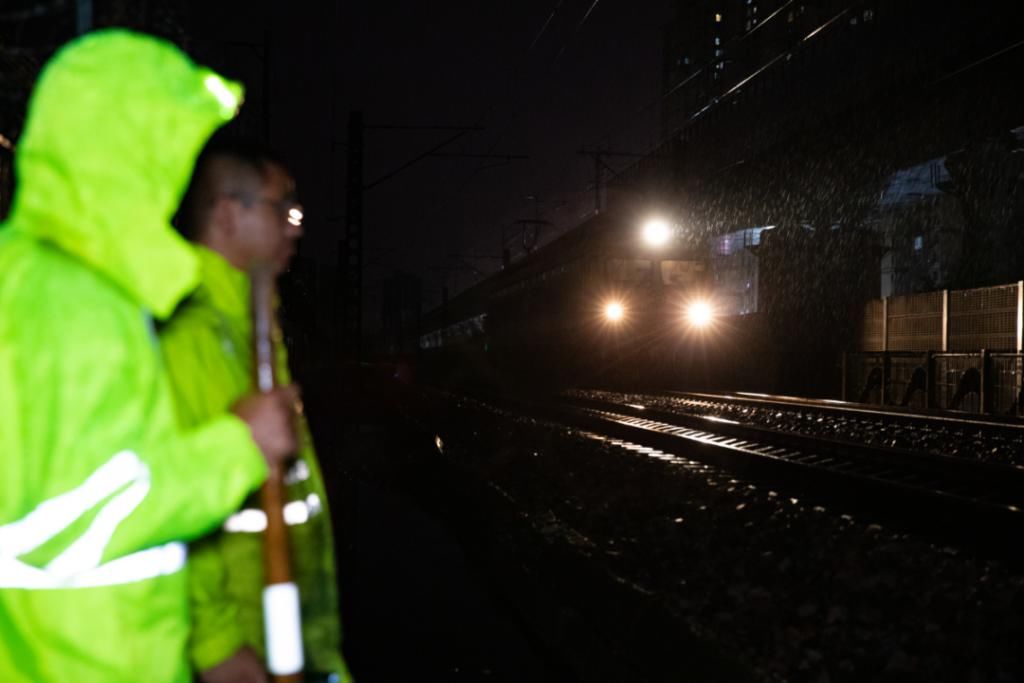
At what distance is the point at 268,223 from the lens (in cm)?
189

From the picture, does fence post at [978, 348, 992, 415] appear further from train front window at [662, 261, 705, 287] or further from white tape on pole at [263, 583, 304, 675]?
white tape on pole at [263, 583, 304, 675]

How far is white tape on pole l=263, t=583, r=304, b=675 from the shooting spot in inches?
55.8

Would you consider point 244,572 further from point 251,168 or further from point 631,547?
point 631,547

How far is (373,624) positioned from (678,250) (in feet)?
67.5

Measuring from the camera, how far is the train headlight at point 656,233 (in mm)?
24266

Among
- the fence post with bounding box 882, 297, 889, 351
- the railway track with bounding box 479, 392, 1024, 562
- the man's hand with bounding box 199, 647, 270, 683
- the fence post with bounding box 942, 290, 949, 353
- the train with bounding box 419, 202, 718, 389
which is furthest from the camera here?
the train with bounding box 419, 202, 718, 389

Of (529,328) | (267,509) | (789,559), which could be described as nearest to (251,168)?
(267,509)

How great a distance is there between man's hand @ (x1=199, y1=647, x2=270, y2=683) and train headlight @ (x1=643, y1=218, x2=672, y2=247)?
22946 millimetres

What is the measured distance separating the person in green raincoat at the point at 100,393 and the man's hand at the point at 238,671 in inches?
10.8

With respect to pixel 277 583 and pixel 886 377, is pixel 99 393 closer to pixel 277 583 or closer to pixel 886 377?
pixel 277 583

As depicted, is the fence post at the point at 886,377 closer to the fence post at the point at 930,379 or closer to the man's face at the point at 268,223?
the fence post at the point at 930,379


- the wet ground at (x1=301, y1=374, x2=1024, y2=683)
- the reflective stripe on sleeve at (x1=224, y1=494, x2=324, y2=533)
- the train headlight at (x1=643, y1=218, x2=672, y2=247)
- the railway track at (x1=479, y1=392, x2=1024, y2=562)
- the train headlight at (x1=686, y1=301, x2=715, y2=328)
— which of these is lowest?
the wet ground at (x1=301, y1=374, x2=1024, y2=683)

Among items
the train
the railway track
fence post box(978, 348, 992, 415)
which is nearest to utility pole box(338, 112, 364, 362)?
the train

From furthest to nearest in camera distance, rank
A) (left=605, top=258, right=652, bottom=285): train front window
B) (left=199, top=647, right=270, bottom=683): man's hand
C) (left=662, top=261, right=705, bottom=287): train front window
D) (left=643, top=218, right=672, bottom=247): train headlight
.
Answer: (left=662, top=261, right=705, bottom=287): train front window, (left=643, top=218, right=672, bottom=247): train headlight, (left=605, top=258, right=652, bottom=285): train front window, (left=199, top=647, right=270, bottom=683): man's hand
